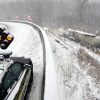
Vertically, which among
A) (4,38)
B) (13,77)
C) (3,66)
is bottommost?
(13,77)

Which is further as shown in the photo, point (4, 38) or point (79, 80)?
point (79, 80)

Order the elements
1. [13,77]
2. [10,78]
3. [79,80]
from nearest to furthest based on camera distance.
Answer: [10,78]
[13,77]
[79,80]

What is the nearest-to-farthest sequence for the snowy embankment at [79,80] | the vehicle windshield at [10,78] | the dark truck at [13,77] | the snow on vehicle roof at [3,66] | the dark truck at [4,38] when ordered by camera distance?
the vehicle windshield at [10,78] → the dark truck at [13,77] → the snow on vehicle roof at [3,66] → the dark truck at [4,38] → the snowy embankment at [79,80]

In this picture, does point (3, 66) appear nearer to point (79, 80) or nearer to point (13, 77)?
point (13, 77)

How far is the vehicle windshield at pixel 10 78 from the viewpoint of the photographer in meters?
4.83

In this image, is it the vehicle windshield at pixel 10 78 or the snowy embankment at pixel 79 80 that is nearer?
the vehicle windshield at pixel 10 78

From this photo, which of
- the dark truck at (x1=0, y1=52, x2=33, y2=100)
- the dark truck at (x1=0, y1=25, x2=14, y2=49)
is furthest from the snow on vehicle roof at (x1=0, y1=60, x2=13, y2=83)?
the dark truck at (x1=0, y1=25, x2=14, y2=49)

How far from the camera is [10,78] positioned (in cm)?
568

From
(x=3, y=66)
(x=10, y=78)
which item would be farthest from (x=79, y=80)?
(x=3, y=66)

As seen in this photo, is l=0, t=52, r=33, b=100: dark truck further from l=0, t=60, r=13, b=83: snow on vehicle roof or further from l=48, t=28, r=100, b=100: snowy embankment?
l=48, t=28, r=100, b=100: snowy embankment

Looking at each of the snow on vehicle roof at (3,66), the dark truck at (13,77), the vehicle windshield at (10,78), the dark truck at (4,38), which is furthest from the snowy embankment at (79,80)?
the dark truck at (4,38)

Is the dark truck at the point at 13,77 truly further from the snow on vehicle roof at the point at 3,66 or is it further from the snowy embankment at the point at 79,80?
the snowy embankment at the point at 79,80

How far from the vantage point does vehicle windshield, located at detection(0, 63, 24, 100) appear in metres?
4.83

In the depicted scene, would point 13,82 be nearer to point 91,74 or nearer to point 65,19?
point 91,74
